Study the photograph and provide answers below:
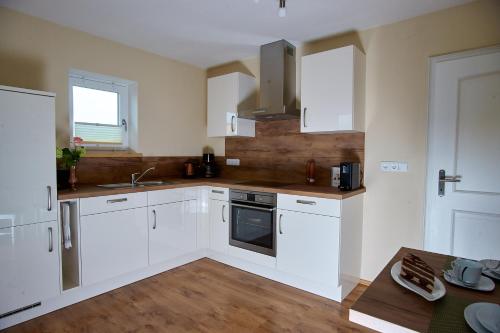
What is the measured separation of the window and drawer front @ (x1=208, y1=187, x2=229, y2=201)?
1.15 metres

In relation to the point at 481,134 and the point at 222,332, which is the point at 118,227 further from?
the point at 481,134

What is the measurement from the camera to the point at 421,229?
2.44m

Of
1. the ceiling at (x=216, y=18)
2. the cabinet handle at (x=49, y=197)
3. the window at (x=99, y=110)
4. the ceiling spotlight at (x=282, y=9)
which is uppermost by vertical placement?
the ceiling at (x=216, y=18)

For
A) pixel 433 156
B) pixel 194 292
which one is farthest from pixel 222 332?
pixel 433 156

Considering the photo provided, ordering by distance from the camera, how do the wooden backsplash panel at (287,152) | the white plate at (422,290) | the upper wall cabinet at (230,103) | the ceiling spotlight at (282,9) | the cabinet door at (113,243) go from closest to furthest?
the white plate at (422,290) → the ceiling spotlight at (282,9) → the cabinet door at (113,243) → the wooden backsplash panel at (287,152) → the upper wall cabinet at (230,103)

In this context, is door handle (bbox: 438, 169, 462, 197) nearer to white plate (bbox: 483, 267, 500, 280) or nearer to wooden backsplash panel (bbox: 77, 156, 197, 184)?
white plate (bbox: 483, 267, 500, 280)

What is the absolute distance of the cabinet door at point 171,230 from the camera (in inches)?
111

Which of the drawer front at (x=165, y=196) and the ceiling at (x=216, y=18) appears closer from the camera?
Answer: the ceiling at (x=216, y=18)

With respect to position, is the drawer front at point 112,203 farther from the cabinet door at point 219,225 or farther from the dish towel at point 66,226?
the cabinet door at point 219,225

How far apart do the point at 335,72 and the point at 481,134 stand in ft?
3.94

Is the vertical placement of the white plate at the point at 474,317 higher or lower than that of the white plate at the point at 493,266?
lower

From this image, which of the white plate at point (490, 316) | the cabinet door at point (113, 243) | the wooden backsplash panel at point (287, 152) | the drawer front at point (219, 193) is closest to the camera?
the white plate at point (490, 316)

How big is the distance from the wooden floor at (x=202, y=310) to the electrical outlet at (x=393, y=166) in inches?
44.5

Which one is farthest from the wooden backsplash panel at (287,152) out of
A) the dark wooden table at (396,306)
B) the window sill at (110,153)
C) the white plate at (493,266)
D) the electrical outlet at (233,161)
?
the dark wooden table at (396,306)
